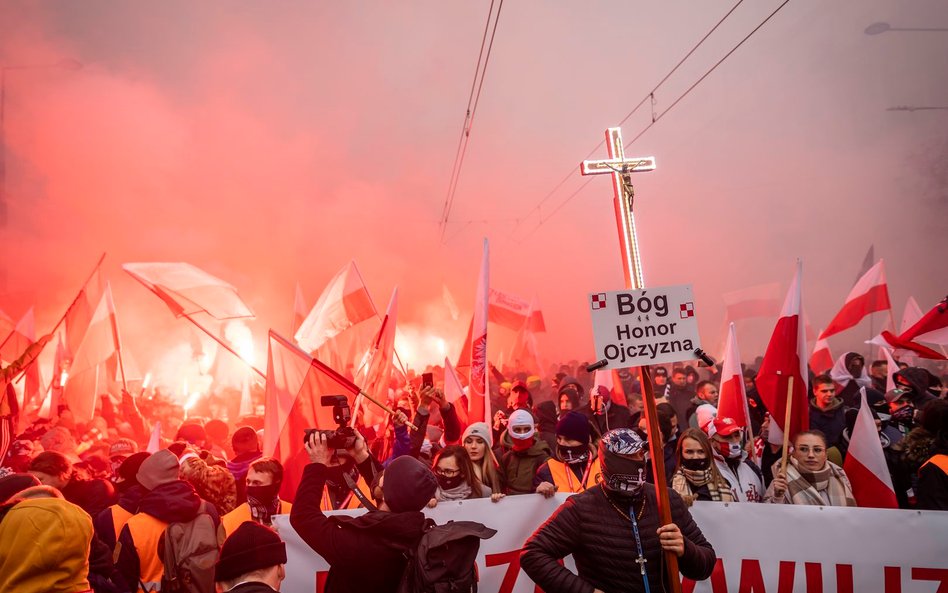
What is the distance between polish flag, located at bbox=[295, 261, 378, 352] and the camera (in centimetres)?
895

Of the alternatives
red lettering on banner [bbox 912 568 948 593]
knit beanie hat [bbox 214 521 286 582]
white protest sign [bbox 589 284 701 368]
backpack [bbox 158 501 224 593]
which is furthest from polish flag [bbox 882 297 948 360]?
backpack [bbox 158 501 224 593]

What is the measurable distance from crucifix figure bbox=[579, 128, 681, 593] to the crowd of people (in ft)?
0.20

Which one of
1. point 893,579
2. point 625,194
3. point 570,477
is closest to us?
point 625,194

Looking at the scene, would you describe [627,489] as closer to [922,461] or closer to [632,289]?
[632,289]

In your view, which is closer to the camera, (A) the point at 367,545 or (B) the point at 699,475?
(A) the point at 367,545

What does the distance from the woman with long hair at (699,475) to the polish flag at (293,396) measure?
2.68 metres

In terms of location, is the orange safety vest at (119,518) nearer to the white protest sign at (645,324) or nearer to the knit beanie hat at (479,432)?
the knit beanie hat at (479,432)

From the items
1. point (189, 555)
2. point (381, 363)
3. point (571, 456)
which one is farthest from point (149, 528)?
point (381, 363)

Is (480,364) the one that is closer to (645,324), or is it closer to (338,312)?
(645,324)

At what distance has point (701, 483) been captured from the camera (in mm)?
4098

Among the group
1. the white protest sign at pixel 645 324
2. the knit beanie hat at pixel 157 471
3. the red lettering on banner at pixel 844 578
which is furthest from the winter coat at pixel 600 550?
the knit beanie hat at pixel 157 471

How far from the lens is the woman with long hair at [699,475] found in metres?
4.11

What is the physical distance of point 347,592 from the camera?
8.55 feet

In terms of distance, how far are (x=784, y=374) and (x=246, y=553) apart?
456 cm
